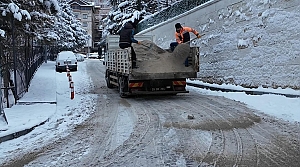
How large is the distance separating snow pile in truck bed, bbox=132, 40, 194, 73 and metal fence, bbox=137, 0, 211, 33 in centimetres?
560

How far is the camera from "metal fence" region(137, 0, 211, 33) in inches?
646

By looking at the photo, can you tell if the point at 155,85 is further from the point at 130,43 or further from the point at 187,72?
the point at 130,43

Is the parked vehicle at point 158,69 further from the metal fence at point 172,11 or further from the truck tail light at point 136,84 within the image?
the metal fence at point 172,11

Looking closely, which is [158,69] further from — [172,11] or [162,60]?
[172,11]

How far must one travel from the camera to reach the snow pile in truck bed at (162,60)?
10.2 metres

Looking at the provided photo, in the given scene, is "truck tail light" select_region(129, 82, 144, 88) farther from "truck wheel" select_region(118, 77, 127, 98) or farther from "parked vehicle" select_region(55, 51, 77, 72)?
"parked vehicle" select_region(55, 51, 77, 72)

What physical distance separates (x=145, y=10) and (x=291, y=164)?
93.6 ft

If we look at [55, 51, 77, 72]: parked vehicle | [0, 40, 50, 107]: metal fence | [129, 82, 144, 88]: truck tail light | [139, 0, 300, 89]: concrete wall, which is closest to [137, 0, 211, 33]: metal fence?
[139, 0, 300, 89]: concrete wall

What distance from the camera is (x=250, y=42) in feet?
36.8

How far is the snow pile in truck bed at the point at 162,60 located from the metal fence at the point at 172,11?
5.60m

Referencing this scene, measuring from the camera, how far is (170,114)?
793 cm

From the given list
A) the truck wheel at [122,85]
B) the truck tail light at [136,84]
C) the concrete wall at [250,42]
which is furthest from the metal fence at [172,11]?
the truck tail light at [136,84]

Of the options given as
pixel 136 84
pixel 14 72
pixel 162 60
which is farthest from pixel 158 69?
pixel 14 72

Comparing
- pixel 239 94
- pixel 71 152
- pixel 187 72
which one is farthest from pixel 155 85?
pixel 71 152
